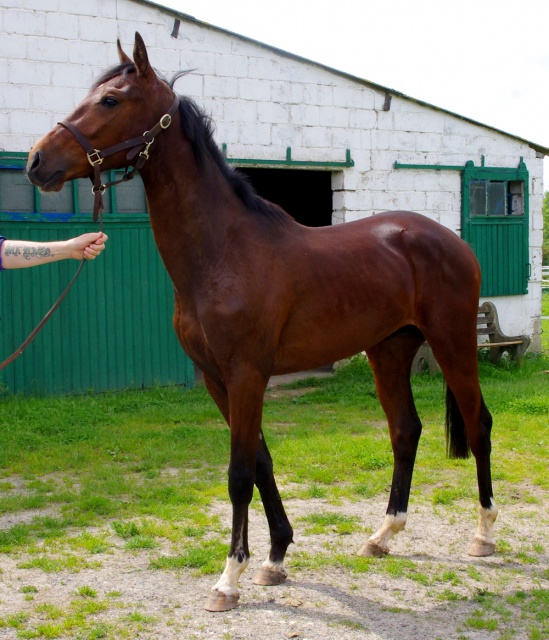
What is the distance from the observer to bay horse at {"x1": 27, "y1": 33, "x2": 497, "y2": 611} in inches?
140

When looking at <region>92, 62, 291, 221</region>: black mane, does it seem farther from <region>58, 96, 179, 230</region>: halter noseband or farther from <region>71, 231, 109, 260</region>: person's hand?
<region>71, 231, 109, 260</region>: person's hand

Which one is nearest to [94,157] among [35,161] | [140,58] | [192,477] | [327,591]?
[35,161]

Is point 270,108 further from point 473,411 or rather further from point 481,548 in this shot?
point 481,548

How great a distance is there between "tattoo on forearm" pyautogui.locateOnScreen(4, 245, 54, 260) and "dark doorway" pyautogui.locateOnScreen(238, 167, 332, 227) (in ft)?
36.7

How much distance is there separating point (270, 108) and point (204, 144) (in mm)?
6371

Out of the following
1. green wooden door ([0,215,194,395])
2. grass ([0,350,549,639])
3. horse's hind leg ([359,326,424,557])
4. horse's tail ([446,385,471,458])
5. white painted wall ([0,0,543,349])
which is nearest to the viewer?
grass ([0,350,549,639])

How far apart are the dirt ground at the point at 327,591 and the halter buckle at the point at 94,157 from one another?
2031 mm

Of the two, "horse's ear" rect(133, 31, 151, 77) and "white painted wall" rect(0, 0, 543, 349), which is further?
"white painted wall" rect(0, 0, 543, 349)

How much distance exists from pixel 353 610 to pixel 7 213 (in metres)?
6.43

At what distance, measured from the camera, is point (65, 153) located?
11.2 feet

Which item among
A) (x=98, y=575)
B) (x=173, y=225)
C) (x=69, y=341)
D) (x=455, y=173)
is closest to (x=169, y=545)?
(x=98, y=575)

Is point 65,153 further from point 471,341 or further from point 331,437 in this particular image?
point 331,437

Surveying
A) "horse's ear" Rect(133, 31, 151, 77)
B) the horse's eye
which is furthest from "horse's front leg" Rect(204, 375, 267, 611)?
"horse's ear" Rect(133, 31, 151, 77)

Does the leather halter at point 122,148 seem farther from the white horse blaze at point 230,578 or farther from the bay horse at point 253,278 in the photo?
the white horse blaze at point 230,578
